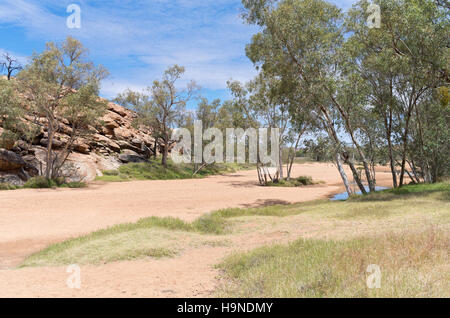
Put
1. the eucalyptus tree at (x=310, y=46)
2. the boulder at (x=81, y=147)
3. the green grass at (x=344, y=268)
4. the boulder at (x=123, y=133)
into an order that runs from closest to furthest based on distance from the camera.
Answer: the green grass at (x=344, y=268)
the eucalyptus tree at (x=310, y=46)
the boulder at (x=81, y=147)
the boulder at (x=123, y=133)

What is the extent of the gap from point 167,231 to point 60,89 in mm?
21652

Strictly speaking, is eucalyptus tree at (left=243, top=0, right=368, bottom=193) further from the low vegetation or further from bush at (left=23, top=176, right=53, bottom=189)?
bush at (left=23, top=176, right=53, bottom=189)

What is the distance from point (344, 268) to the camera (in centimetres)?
582

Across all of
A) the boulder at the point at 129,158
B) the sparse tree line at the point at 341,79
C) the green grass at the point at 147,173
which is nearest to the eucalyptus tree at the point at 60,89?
the sparse tree line at the point at 341,79

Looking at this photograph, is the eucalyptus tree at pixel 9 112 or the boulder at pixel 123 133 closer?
the eucalyptus tree at pixel 9 112

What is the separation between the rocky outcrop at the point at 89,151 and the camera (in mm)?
25891

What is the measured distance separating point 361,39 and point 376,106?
18.2 ft

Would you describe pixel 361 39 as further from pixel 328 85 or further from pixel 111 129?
pixel 111 129

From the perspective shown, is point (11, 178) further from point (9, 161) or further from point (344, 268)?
point (344, 268)

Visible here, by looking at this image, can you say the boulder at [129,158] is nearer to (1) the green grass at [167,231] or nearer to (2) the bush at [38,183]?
(2) the bush at [38,183]

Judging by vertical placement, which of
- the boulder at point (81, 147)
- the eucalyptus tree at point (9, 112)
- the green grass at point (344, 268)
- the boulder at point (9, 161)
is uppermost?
the eucalyptus tree at point (9, 112)

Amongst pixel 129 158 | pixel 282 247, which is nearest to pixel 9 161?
pixel 129 158

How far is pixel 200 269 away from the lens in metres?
7.26

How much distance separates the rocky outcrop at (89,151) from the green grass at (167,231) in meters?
19.4
